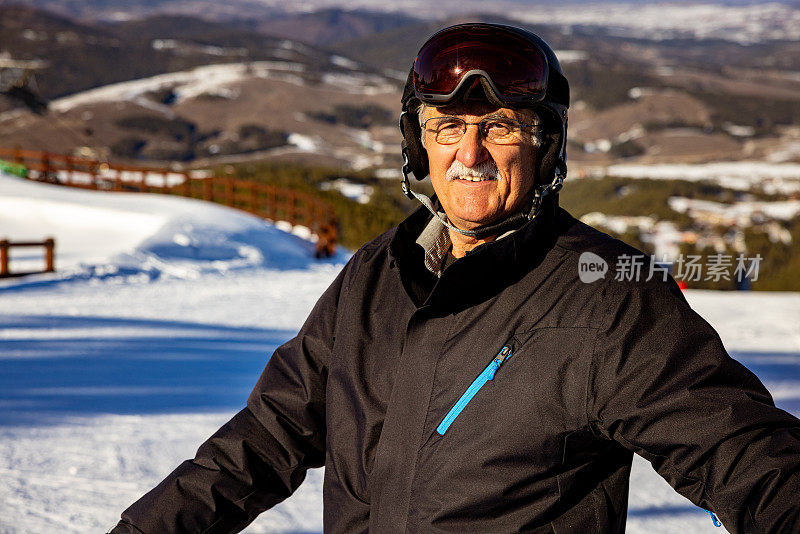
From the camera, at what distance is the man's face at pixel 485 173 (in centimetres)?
144

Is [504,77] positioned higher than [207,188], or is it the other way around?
[504,77]

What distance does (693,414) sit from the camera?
1125mm

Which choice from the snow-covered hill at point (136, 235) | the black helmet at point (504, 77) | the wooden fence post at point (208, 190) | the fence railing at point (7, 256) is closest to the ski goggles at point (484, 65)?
the black helmet at point (504, 77)

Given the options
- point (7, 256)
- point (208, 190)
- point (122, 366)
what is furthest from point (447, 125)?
point (208, 190)

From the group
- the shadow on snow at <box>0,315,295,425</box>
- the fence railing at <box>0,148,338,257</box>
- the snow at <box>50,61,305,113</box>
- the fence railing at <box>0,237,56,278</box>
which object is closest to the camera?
the shadow on snow at <box>0,315,295,425</box>

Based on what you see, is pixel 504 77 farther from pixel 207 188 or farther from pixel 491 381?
pixel 207 188

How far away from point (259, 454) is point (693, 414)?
34.1 inches

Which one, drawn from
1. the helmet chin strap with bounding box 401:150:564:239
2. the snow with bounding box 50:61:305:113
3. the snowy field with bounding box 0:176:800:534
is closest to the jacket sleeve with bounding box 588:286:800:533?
the helmet chin strap with bounding box 401:150:564:239

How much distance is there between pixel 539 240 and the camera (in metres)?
1.35

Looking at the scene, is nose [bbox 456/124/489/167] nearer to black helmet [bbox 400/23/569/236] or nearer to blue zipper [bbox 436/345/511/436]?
black helmet [bbox 400/23/569/236]

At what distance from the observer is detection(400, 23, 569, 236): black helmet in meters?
1.43

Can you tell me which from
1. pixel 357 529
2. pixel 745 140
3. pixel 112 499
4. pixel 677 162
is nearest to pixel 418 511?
pixel 357 529

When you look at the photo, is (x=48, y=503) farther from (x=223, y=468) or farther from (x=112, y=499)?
(x=223, y=468)

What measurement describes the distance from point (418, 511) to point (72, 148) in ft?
417
